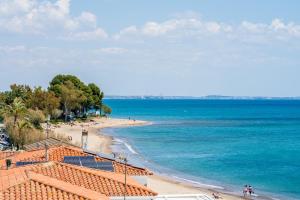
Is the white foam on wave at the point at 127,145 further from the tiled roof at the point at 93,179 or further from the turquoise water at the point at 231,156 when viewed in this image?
the tiled roof at the point at 93,179

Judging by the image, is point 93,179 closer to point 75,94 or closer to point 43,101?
point 43,101

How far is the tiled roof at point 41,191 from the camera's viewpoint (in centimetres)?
1448

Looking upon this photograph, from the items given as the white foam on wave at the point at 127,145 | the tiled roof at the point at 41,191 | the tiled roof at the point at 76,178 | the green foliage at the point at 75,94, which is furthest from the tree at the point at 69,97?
the tiled roof at the point at 41,191

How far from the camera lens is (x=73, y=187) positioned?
16.4 metres

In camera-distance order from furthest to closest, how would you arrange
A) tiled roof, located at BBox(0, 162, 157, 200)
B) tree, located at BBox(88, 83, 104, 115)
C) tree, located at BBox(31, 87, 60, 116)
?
tree, located at BBox(88, 83, 104, 115), tree, located at BBox(31, 87, 60, 116), tiled roof, located at BBox(0, 162, 157, 200)

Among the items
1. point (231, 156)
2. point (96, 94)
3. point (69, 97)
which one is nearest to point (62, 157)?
point (231, 156)

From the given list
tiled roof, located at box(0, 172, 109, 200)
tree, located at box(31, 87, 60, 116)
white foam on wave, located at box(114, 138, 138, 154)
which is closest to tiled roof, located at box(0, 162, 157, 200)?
tiled roof, located at box(0, 172, 109, 200)

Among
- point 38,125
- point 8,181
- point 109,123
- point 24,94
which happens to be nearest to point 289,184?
point 38,125

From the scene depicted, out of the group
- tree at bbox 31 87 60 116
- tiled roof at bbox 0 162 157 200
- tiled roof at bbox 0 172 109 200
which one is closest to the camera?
tiled roof at bbox 0 172 109 200

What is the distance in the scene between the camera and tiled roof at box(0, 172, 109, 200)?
47.5 ft

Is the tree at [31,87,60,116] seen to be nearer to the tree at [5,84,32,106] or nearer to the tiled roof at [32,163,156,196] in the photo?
the tree at [5,84,32,106]

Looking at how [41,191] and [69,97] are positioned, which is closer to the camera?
[41,191]

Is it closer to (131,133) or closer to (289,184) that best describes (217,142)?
(131,133)

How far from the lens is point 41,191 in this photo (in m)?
14.9
